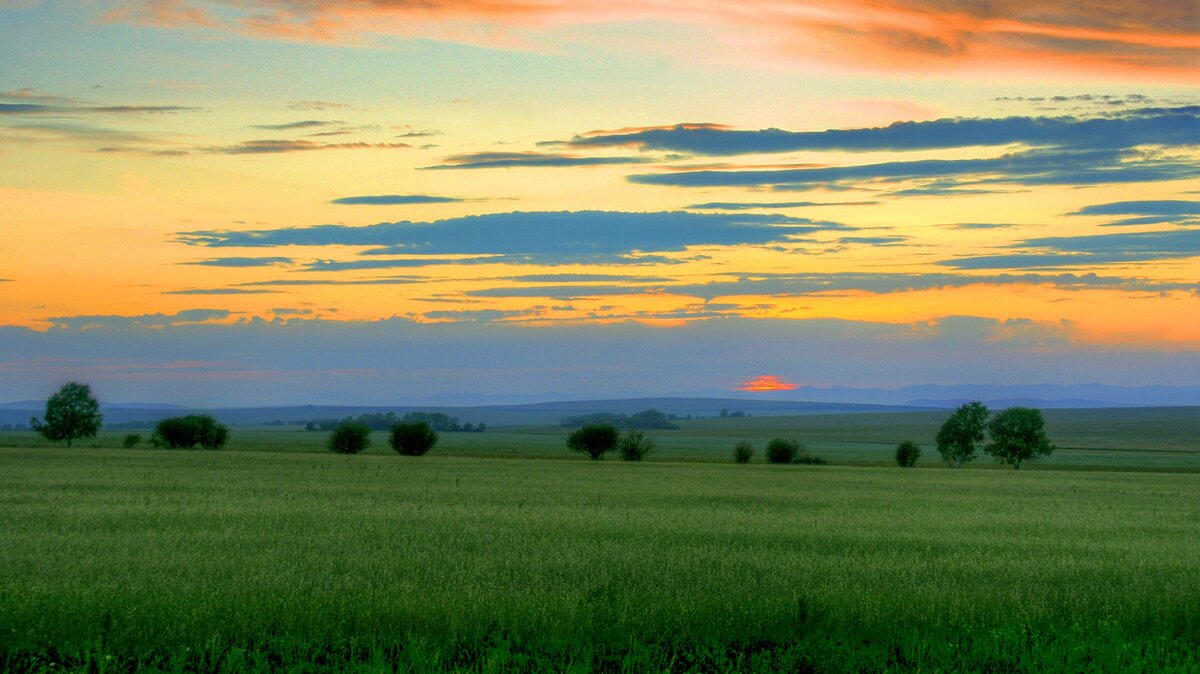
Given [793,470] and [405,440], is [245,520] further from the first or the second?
[405,440]

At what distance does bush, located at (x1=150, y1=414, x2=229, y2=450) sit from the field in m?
52.6

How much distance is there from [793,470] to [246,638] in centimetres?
6938

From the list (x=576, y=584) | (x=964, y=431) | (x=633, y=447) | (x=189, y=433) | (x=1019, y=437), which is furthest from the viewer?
(x=964, y=431)

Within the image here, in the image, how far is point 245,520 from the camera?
31719 mm

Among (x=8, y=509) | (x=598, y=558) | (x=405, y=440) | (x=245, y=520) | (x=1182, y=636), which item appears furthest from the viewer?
(x=405, y=440)

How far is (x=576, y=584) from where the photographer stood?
1981cm

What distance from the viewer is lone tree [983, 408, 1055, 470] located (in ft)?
328

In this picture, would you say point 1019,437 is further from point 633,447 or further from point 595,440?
point 595,440

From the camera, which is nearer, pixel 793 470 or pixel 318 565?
pixel 318 565

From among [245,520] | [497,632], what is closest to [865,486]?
[245,520]

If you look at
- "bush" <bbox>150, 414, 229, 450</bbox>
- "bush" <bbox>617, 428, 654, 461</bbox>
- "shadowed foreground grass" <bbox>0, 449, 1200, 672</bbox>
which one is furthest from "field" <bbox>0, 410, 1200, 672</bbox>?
"bush" <bbox>150, 414, 229, 450</bbox>

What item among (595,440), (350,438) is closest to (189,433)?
(350,438)

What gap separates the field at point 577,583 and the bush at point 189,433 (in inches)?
2072

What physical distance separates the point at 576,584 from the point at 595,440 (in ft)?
264
